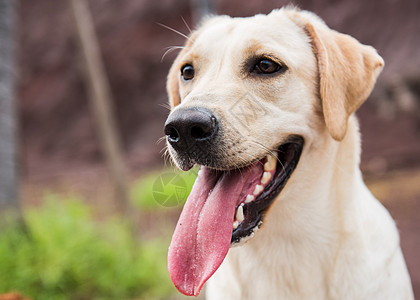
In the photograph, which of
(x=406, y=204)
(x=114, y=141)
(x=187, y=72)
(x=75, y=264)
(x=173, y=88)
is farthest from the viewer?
(x=406, y=204)

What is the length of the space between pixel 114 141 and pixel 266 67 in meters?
2.42

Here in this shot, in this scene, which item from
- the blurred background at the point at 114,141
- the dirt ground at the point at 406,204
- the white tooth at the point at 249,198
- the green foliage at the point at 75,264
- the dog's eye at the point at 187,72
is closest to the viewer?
the white tooth at the point at 249,198

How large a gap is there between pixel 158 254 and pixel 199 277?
2.62 metres

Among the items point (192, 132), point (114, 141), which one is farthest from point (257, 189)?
point (114, 141)

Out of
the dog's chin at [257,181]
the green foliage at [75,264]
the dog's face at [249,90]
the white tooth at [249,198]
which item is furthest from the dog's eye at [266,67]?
the green foliage at [75,264]

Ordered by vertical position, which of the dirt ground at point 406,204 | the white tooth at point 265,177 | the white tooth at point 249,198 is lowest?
the dirt ground at point 406,204

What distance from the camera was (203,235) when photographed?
2035mm

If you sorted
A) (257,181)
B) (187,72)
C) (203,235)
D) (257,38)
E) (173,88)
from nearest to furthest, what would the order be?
1. (203,235)
2. (257,181)
3. (257,38)
4. (187,72)
5. (173,88)

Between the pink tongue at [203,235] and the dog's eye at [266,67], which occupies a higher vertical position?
the dog's eye at [266,67]

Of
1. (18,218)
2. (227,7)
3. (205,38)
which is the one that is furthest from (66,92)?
(205,38)

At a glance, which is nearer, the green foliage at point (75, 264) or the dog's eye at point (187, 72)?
the dog's eye at point (187, 72)

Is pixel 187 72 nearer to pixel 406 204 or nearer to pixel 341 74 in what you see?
pixel 341 74

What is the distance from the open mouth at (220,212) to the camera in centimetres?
201

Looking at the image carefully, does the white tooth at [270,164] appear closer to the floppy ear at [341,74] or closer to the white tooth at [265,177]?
the white tooth at [265,177]
